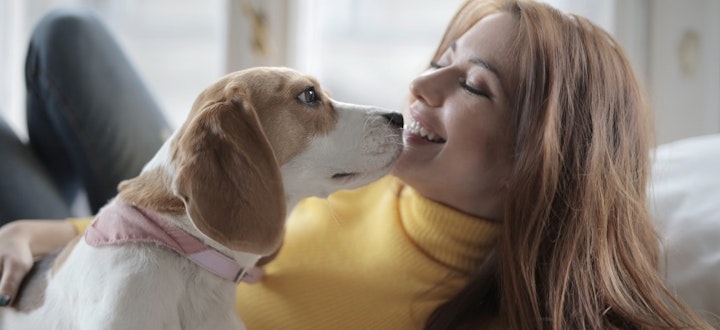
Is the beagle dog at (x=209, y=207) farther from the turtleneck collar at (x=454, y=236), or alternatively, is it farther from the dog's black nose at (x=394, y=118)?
the turtleneck collar at (x=454, y=236)

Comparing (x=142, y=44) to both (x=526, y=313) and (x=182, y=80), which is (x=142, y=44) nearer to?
(x=182, y=80)

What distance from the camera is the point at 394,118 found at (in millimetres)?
1118

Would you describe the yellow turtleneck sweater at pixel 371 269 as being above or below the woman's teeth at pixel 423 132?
below

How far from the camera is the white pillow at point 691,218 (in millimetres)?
1180

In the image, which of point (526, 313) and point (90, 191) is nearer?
point (526, 313)

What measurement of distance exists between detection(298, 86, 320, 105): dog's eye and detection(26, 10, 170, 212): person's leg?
2.34 feet

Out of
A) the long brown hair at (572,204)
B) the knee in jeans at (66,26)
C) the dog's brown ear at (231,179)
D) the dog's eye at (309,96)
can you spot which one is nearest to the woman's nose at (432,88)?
the long brown hair at (572,204)

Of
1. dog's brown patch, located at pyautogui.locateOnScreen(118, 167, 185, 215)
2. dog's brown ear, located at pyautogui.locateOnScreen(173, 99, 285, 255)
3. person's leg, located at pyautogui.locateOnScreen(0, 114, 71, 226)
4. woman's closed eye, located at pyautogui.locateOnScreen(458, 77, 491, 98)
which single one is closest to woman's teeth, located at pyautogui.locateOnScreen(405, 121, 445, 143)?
woman's closed eye, located at pyautogui.locateOnScreen(458, 77, 491, 98)

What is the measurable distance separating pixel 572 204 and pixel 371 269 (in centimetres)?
38

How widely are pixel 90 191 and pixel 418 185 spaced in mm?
821

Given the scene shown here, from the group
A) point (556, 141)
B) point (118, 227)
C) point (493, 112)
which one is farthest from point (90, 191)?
point (556, 141)

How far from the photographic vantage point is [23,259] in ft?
3.81

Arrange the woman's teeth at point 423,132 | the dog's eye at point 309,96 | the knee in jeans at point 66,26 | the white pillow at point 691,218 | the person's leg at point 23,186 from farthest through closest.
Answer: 1. the knee in jeans at point 66,26
2. the person's leg at point 23,186
3. the woman's teeth at point 423,132
4. the white pillow at point 691,218
5. the dog's eye at point 309,96

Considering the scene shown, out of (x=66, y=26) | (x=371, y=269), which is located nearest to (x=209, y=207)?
(x=371, y=269)
